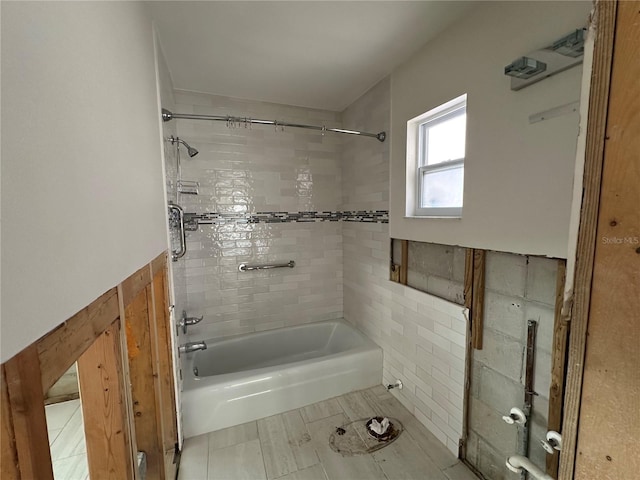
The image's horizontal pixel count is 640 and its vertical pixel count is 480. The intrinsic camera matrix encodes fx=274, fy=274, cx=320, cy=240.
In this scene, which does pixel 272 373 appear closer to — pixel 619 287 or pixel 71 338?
pixel 71 338

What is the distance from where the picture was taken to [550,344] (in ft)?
4.27

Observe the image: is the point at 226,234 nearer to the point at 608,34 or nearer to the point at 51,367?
the point at 51,367

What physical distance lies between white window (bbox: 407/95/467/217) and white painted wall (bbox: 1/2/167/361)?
5.72 ft

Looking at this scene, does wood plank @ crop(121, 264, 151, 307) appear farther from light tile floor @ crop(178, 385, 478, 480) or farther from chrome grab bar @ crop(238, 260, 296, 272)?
chrome grab bar @ crop(238, 260, 296, 272)

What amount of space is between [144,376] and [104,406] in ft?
1.50

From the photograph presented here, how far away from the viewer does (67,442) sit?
1917 mm

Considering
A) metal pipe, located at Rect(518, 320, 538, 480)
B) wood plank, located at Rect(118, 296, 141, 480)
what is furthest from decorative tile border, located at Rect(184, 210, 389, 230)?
wood plank, located at Rect(118, 296, 141, 480)

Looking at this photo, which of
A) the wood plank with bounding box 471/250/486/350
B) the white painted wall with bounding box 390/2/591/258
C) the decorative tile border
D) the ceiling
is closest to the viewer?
the white painted wall with bounding box 390/2/591/258

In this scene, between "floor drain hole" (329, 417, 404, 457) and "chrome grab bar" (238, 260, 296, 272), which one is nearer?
"floor drain hole" (329, 417, 404, 457)

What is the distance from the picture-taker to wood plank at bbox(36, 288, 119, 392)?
471 millimetres

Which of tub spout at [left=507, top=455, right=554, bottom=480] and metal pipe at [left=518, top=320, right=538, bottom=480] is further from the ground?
metal pipe at [left=518, top=320, right=538, bottom=480]

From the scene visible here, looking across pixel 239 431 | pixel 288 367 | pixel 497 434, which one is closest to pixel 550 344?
pixel 497 434

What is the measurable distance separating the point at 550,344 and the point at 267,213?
2399mm

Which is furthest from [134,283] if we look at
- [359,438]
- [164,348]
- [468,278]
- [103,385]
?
[359,438]
